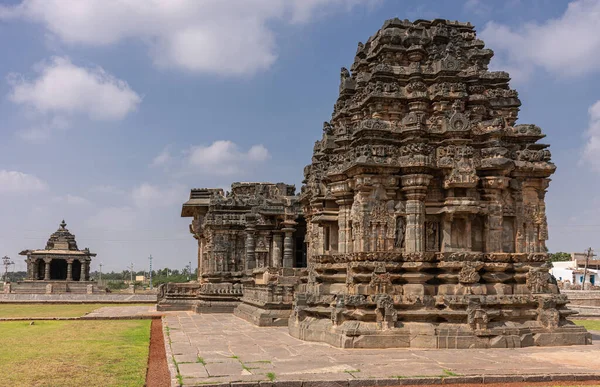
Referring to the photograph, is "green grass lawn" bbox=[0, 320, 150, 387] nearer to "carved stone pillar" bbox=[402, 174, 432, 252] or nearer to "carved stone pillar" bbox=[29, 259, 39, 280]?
"carved stone pillar" bbox=[402, 174, 432, 252]

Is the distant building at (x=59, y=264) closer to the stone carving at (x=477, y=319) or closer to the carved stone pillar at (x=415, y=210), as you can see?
the carved stone pillar at (x=415, y=210)

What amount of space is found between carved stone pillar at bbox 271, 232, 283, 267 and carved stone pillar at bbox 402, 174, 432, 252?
13619mm

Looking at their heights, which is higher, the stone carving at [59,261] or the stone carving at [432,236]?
the stone carving at [432,236]

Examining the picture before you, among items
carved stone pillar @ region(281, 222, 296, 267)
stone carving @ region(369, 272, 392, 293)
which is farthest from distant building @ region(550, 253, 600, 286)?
stone carving @ region(369, 272, 392, 293)

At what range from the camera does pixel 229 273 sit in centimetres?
2752

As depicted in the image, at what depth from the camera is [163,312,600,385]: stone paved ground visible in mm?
9383

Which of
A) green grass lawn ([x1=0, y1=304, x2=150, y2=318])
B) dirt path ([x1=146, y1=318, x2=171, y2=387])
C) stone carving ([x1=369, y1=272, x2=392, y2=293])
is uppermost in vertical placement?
stone carving ([x1=369, y1=272, x2=392, y2=293])

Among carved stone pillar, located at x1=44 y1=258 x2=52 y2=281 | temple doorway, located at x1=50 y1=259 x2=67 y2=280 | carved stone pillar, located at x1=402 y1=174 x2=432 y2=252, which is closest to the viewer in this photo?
carved stone pillar, located at x1=402 y1=174 x2=432 y2=252

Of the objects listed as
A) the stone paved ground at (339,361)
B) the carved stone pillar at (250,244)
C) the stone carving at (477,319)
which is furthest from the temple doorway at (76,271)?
the stone carving at (477,319)

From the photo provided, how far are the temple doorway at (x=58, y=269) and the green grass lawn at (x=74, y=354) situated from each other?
4505 centimetres

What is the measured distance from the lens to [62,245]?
60.1 m

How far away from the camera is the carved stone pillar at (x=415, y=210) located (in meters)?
13.7

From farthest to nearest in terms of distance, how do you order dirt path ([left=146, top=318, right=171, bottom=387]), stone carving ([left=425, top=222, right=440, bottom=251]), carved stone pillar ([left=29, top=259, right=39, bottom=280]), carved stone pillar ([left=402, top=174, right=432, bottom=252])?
carved stone pillar ([left=29, top=259, right=39, bottom=280]) < stone carving ([left=425, top=222, right=440, bottom=251]) < carved stone pillar ([left=402, top=174, right=432, bottom=252]) < dirt path ([left=146, top=318, right=171, bottom=387])

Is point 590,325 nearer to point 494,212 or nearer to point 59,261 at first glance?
point 494,212
